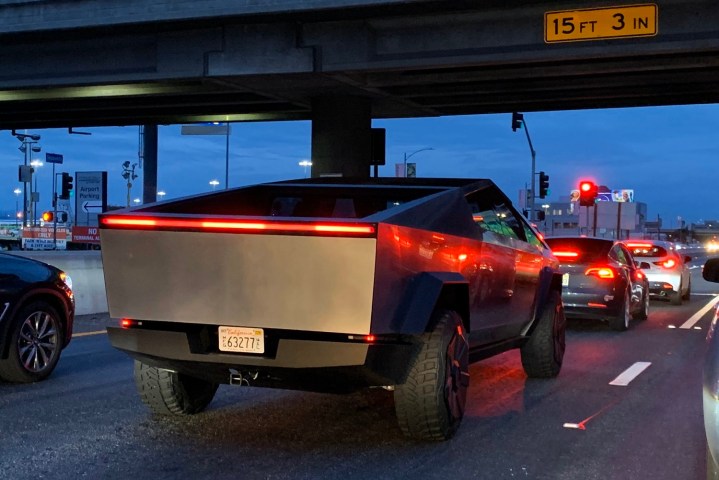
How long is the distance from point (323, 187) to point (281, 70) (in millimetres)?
10578

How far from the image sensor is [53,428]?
637 cm

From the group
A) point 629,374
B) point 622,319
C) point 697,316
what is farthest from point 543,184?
point 629,374

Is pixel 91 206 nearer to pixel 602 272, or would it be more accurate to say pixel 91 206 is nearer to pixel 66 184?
pixel 66 184

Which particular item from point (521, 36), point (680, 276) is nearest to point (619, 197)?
point (680, 276)

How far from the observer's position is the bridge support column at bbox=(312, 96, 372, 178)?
20.8 m

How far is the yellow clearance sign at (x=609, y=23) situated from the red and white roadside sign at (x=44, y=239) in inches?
1211

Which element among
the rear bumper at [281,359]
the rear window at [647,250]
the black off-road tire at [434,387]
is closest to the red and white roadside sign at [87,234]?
the rear window at [647,250]

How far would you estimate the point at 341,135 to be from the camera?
827 inches

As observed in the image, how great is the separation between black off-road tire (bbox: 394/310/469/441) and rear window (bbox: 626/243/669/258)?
14.7 metres

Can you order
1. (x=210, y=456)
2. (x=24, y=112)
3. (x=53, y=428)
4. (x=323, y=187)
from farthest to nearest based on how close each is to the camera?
(x=24, y=112) < (x=323, y=187) < (x=53, y=428) < (x=210, y=456)

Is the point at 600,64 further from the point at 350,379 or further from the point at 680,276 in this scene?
the point at 350,379

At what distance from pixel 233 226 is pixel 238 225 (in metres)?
0.03

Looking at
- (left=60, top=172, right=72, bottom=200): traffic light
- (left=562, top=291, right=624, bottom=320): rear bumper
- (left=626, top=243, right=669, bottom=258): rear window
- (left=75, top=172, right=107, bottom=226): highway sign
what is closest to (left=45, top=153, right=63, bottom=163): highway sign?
(left=60, top=172, right=72, bottom=200): traffic light

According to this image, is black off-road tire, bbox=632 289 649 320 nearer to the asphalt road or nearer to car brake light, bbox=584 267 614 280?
car brake light, bbox=584 267 614 280
